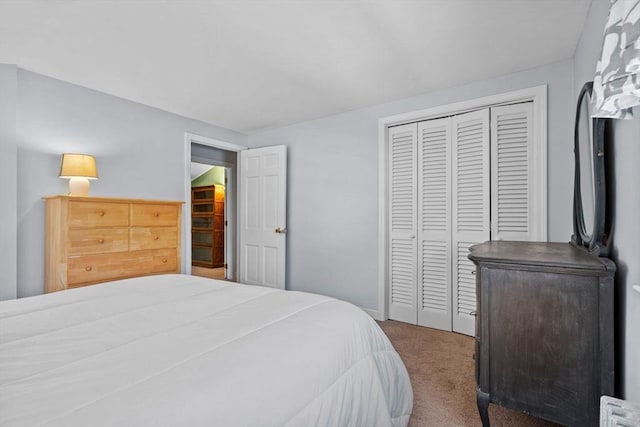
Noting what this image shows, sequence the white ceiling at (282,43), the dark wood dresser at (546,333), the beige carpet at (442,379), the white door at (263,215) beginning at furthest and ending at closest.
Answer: the white door at (263,215) < the white ceiling at (282,43) < the beige carpet at (442,379) < the dark wood dresser at (546,333)

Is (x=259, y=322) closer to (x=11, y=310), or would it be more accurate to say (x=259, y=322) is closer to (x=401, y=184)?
(x=11, y=310)

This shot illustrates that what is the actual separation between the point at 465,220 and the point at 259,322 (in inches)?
95.1

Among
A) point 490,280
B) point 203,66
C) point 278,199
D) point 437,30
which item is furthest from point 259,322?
point 278,199

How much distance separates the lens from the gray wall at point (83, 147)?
2.67m

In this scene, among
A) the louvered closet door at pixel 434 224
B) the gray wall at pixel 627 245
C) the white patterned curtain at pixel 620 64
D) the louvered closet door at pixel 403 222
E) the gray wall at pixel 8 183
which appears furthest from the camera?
the louvered closet door at pixel 403 222

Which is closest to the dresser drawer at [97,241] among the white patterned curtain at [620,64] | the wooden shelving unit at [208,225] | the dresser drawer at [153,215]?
the dresser drawer at [153,215]

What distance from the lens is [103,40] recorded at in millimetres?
2182

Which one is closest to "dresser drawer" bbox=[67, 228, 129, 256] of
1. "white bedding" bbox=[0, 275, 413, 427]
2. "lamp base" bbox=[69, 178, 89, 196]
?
"lamp base" bbox=[69, 178, 89, 196]

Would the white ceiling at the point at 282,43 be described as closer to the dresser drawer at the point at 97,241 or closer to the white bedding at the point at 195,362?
the dresser drawer at the point at 97,241

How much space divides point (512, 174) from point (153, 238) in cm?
331

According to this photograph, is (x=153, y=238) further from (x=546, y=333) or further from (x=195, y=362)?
(x=546, y=333)

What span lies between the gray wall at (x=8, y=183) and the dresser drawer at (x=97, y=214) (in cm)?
46

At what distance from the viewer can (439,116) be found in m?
3.15

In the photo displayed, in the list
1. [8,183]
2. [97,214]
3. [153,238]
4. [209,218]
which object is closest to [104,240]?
[97,214]
